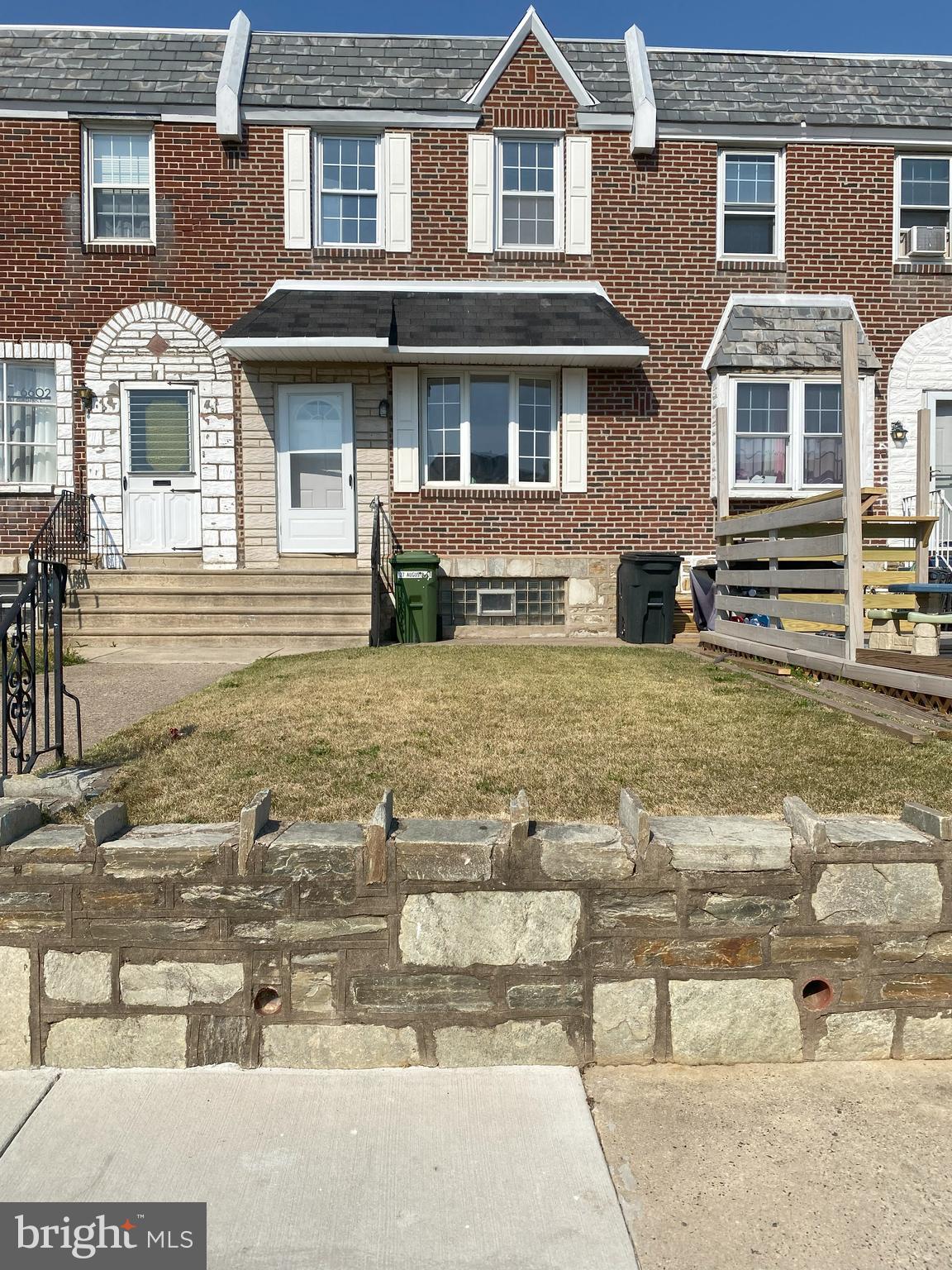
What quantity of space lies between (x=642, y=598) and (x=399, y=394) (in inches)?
170

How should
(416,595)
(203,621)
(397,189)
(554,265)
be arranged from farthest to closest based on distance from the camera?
(554,265) → (397,189) → (416,595) → (203,621)

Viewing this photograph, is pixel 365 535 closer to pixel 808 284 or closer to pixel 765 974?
pixel 808 284

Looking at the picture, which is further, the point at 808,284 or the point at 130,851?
the point at 808,284

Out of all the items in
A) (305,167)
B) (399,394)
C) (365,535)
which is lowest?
(365,535)

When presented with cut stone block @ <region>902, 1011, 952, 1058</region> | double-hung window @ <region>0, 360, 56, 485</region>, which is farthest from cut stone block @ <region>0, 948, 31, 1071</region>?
double-hung window @ <region>0, 360, 56, 485</region>

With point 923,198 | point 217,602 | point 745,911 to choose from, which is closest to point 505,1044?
point 745,911

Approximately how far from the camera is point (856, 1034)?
3.43 meters

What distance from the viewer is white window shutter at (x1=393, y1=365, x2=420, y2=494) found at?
510 inches

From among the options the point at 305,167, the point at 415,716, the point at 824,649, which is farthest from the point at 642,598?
the point at 305,167

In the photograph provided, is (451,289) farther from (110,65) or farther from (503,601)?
(110,65)

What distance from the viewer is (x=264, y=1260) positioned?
8.04 ft

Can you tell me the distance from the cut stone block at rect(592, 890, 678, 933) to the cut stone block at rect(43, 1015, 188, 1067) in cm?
153

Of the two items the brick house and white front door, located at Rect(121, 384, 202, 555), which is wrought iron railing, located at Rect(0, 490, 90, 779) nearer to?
white front door, located at Rect(121, 384, 202, 555)

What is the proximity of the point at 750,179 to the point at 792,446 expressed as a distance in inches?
153
